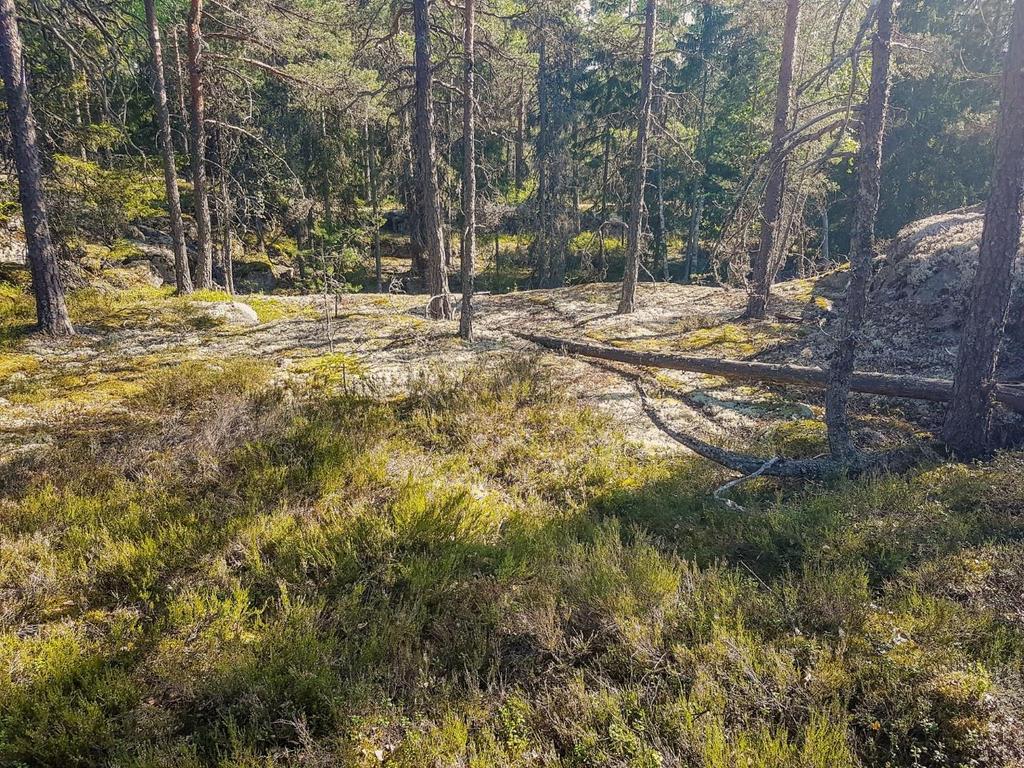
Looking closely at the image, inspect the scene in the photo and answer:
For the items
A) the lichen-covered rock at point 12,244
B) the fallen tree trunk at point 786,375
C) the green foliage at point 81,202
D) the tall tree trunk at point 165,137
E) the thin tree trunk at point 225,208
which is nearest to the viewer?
the fallen tree trunk at point 786,375

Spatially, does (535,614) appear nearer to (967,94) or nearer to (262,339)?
(262,339)

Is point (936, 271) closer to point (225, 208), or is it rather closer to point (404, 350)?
point (404, 350)

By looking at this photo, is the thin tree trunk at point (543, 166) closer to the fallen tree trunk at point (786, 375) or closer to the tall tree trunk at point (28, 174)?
the fallen tree trunk at point (786, 375)

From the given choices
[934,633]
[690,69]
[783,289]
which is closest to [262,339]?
[934,633]

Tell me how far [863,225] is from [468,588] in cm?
579

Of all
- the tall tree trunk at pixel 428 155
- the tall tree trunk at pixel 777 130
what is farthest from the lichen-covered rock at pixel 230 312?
the tall tree trunk at pixel 777 130

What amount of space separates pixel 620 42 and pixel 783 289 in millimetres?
12462

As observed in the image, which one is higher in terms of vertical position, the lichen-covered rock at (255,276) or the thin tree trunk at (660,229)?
the thin tree trunk at (660,229)

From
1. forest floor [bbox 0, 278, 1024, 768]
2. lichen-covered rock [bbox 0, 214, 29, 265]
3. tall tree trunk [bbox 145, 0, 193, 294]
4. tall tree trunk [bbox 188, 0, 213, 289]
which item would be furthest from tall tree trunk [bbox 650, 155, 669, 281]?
lichen-covered rock [bbox 0, 214, 29, 265]

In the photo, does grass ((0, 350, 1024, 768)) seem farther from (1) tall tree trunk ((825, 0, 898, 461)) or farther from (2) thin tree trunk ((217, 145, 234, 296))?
(2) thin tree trunk ((217, 145, 234, 296))

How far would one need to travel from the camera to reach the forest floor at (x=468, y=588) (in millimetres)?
Answer: 2812

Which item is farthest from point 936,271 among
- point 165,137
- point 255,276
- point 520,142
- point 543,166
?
point 255,276

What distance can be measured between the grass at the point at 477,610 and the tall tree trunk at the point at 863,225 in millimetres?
900

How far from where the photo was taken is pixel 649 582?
12.7 feet
